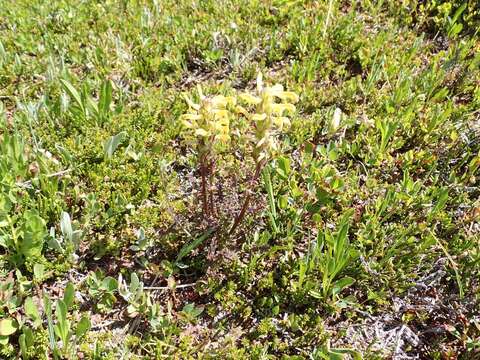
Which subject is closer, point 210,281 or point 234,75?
point 210,281

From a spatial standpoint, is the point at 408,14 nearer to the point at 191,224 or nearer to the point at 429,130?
the point at 429,130

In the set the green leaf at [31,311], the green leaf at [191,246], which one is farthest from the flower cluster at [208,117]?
the green leaf at [31,311]

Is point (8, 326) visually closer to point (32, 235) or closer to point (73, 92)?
point (32, 235)

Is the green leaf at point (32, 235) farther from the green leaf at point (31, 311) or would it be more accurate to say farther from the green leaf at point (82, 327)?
the green leaf at point (82, 327)

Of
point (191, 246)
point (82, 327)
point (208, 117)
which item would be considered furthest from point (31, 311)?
point (208, 117)

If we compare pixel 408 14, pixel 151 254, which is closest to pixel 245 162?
pixel 151 254

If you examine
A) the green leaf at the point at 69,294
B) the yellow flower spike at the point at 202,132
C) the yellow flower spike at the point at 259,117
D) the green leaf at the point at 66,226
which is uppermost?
the yellow flower spike at the point at 259,117
